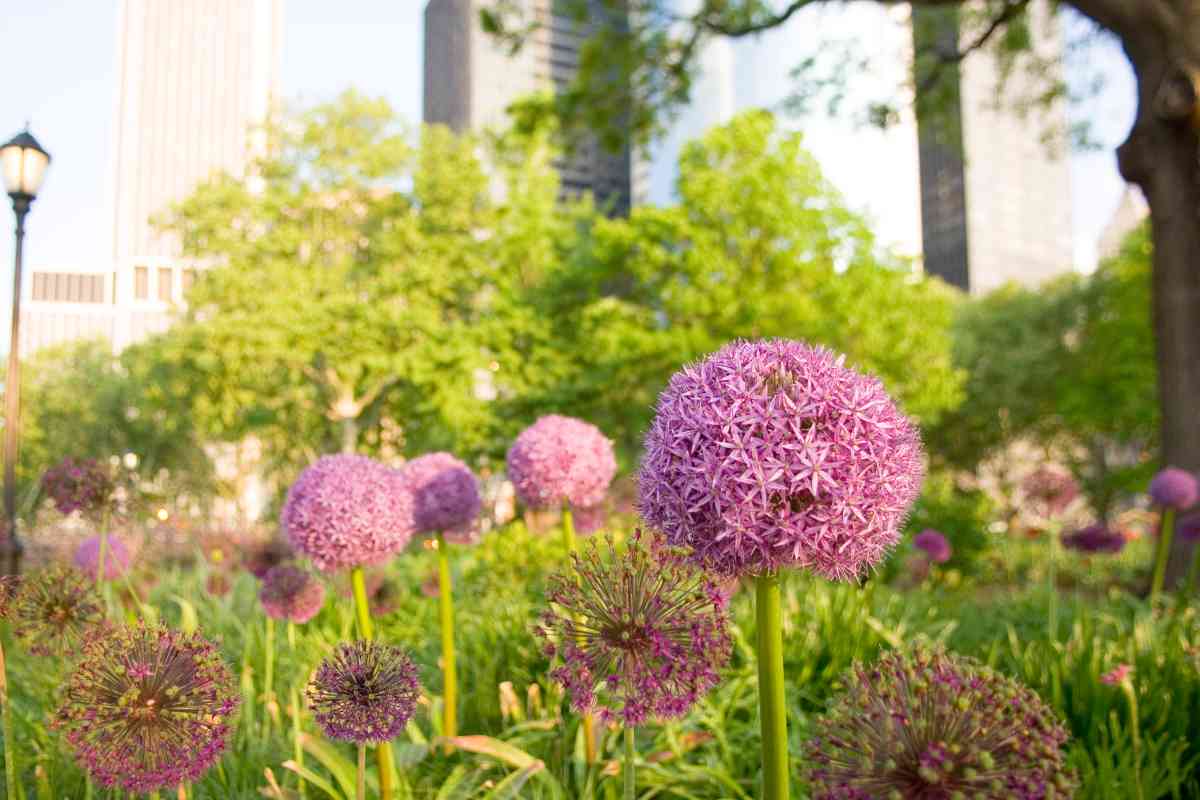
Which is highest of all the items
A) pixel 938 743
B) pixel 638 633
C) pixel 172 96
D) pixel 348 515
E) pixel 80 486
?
pixel 172 96

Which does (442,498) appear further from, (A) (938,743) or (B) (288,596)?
(A) (938,743)

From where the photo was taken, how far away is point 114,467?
455 centimetres

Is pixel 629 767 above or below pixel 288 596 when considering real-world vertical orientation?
below

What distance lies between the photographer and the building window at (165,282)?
1442 inches

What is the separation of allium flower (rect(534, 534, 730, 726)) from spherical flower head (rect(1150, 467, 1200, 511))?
21.1 feet

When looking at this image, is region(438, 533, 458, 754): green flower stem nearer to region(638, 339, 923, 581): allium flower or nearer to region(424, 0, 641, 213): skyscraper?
region(638, 339, 923, 581): allium flower

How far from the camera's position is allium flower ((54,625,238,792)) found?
2.49 meters

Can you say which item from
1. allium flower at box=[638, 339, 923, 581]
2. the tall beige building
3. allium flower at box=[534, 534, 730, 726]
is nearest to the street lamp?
allium flower at box=[534, 534, 730, 726]

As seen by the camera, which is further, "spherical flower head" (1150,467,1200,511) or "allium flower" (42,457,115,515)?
"spherical flower head" (1150,467,1200,511)

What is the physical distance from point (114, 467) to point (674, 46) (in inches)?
541

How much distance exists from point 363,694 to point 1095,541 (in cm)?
687

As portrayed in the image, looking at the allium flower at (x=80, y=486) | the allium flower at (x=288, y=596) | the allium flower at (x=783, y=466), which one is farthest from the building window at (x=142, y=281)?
the allium flower at (x=783, y=466)

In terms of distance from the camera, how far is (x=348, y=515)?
4.20 m

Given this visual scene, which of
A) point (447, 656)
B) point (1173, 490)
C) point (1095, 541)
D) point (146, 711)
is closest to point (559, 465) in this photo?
point (447, 656)
